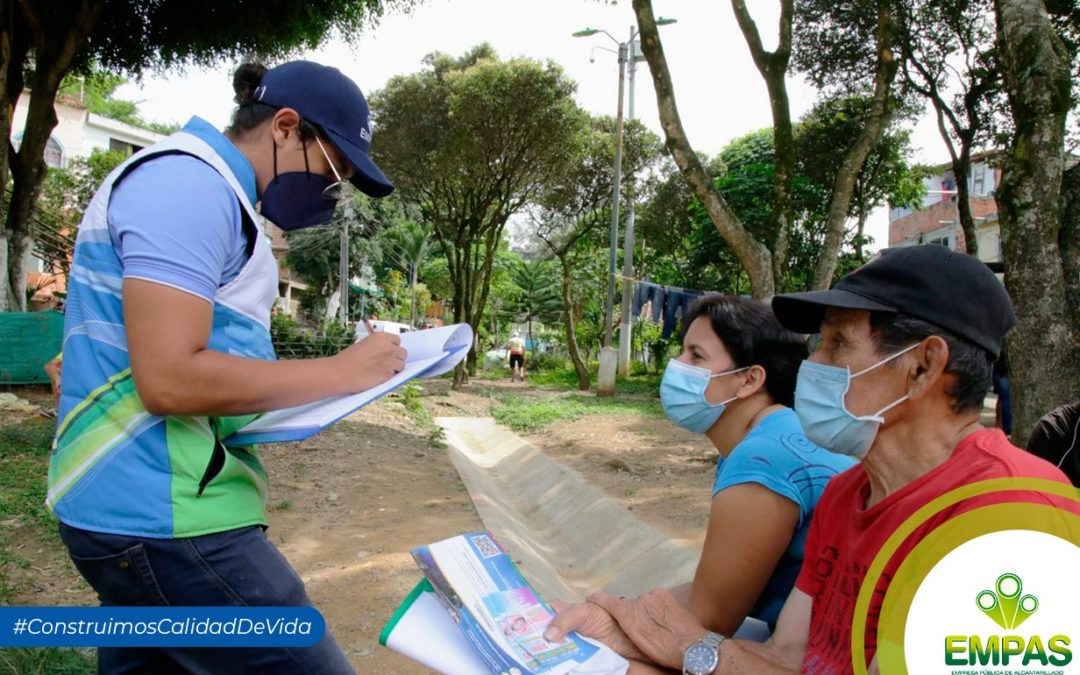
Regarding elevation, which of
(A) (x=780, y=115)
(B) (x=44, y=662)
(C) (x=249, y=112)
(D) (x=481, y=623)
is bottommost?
(B) (x=44, y=662)

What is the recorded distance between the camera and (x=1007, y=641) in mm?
1446

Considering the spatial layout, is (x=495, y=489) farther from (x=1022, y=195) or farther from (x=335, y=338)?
(x=335, y=338)

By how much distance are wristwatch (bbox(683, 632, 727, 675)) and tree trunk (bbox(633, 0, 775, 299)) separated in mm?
6444

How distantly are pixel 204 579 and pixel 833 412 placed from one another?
1.40m

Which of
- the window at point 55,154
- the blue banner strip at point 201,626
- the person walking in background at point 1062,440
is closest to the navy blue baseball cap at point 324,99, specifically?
the blue banner strip at point 201,626

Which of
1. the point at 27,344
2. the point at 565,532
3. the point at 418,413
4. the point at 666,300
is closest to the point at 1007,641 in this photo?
the point at 565,532

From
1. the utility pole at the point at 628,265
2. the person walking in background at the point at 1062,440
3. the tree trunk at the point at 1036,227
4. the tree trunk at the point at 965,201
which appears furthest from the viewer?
the utility pole at the point at 628,265

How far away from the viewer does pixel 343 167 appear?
182 cm

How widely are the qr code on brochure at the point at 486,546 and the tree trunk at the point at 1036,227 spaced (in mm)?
4213

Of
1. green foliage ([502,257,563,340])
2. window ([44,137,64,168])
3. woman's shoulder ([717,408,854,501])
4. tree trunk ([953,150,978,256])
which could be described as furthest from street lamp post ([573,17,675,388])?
window ([44,137,64,168])

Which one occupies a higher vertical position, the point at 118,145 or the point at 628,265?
the point at 118,145

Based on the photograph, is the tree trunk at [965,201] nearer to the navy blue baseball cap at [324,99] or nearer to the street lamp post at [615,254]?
the street lamp post at [615,254]

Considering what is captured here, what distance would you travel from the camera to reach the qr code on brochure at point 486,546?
6.14 feet

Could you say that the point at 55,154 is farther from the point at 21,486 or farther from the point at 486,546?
the point at 486,546
